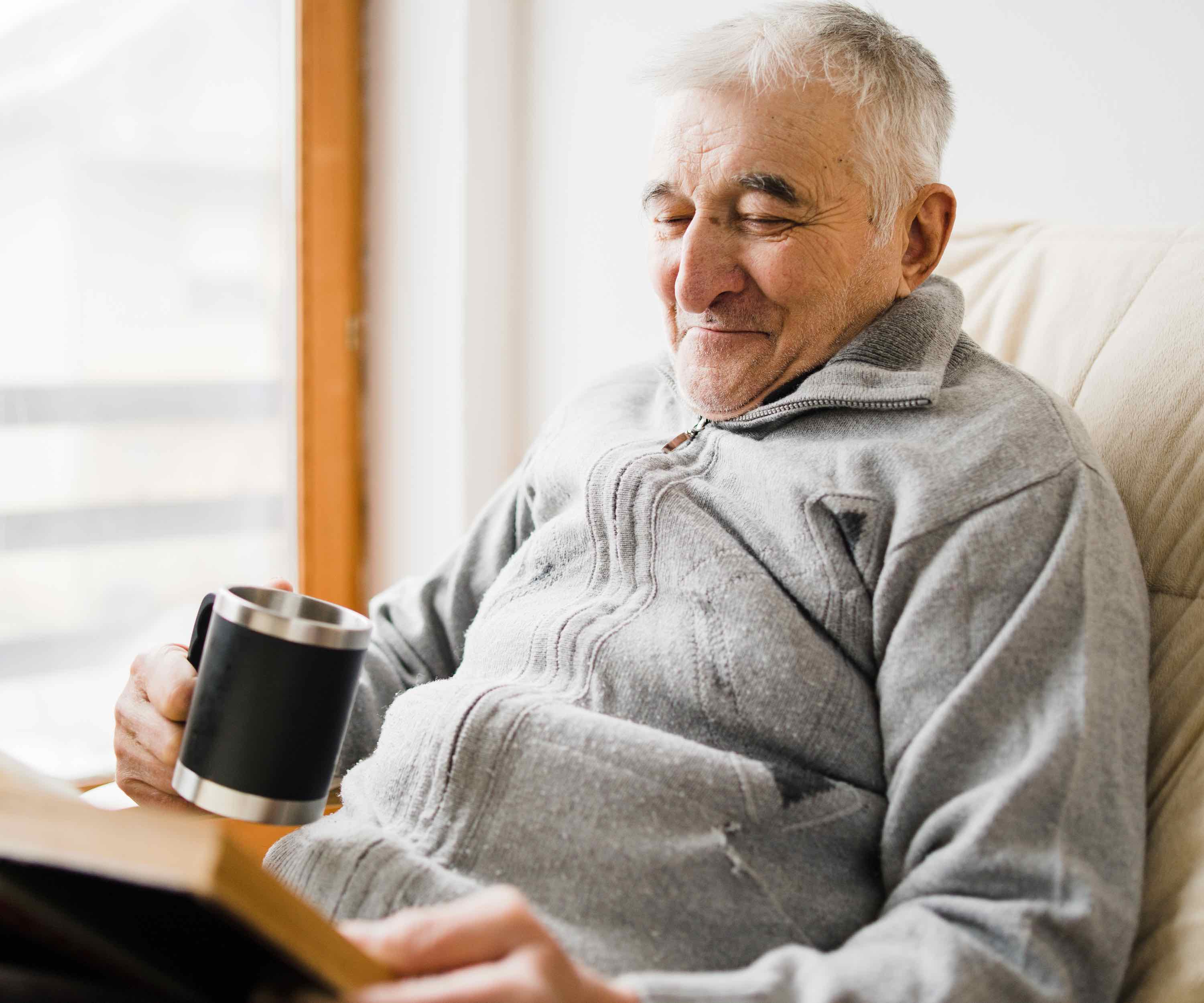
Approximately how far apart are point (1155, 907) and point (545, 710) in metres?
0.47

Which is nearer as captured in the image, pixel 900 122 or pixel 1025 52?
pixel 900 122

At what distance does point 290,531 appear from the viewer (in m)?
2.29

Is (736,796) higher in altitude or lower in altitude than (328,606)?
lower

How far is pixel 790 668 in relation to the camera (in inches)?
35.5

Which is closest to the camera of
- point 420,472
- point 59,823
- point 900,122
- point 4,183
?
point 59,823

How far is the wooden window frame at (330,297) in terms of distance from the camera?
2154 millimetres

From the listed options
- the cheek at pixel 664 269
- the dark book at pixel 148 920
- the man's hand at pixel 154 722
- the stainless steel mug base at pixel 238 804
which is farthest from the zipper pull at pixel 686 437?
the dark book at pixel 148 920

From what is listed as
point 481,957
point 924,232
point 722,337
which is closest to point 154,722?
point 481,957

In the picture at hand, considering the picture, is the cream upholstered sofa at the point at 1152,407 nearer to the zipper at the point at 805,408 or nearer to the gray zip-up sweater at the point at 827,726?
the gray zip-up sweater at the point at 827,726

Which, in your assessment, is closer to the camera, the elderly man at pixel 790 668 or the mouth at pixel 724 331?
the elderly man at pixel 790 668

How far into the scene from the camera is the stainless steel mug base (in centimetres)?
79

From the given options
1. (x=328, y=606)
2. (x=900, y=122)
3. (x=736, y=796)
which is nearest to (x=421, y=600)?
(x=328, y=606)

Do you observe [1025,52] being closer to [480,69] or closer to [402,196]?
[480,69]

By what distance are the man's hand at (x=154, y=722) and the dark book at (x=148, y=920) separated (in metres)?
0.43
